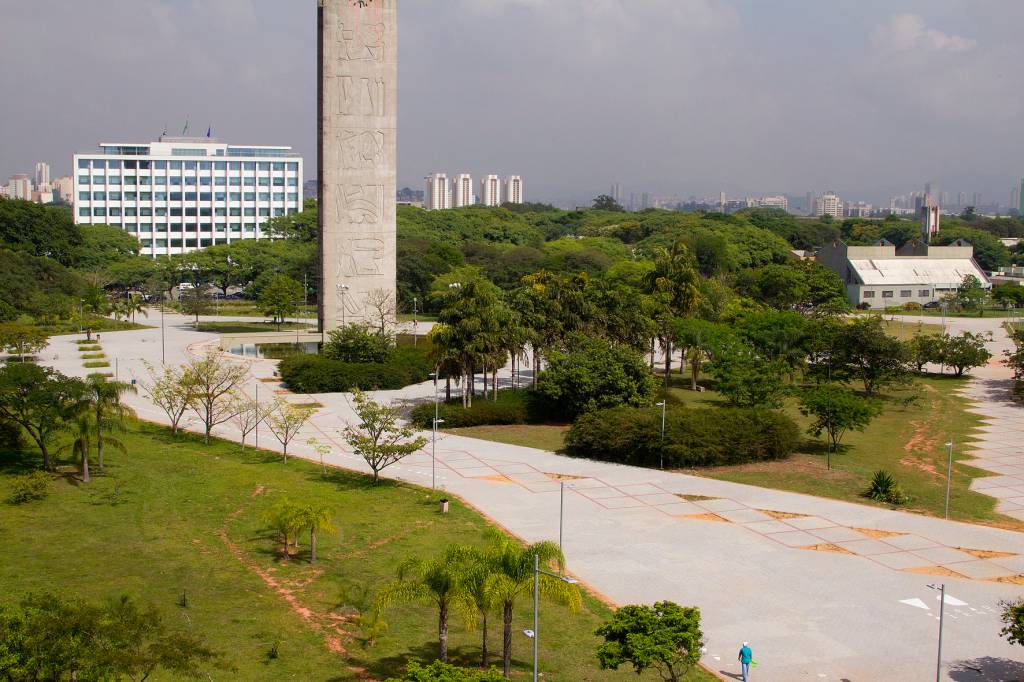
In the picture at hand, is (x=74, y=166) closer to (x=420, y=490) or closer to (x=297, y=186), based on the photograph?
(x=297, y=186)

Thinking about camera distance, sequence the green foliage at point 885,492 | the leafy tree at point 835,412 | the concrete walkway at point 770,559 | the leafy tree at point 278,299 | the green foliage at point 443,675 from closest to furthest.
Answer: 1. the green foliage at point 443,675
2. the concrete walkway at point 770,559
3. the green foliage at point 885,492
4. the leafy tree at point 835,412
5. the leafy tree at point 278,299

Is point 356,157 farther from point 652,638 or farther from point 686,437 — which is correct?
point 652,638

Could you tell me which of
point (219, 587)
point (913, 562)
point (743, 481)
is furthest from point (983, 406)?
point (219, 587)

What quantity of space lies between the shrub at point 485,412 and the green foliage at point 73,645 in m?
24.6

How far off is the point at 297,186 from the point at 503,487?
369 ft

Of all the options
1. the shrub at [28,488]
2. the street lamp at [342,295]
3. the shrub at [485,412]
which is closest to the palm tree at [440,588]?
the shrub at [28,488]

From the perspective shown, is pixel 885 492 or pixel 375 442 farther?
pixel 375 442

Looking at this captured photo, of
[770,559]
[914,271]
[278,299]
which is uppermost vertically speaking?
[914,271]

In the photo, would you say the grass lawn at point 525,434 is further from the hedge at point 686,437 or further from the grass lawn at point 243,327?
the grass lawn at point 243,327

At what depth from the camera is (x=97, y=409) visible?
31672mm

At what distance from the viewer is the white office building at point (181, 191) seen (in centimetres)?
12825

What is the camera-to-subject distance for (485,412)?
41.8m

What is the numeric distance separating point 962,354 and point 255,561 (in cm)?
4517

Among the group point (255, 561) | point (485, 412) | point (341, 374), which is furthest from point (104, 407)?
point (341, 374)
